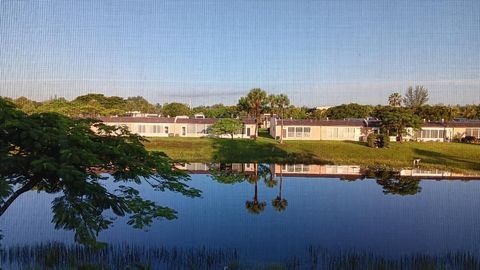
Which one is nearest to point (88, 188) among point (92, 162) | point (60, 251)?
point (92, 162)

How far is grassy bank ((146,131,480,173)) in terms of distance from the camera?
26628 millimetres

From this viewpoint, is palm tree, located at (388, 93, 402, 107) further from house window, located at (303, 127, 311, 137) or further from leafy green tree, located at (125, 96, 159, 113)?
leafy green tree, located at (125, 96, 159, 113)

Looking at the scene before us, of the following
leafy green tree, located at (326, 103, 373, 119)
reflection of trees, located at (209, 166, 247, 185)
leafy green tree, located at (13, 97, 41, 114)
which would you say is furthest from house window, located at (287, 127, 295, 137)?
leafy green tree, located at (13, 97, 41, 114)

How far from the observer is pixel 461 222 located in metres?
13.1

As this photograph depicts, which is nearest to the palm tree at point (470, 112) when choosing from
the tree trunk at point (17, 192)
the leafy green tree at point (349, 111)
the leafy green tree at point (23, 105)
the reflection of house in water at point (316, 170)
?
the leafy green tree at point (349, 111)

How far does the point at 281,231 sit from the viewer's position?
1157 centimetres

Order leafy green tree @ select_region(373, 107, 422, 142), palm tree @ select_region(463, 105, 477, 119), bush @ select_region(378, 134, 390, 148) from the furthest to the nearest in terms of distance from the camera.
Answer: palm tree @ select_region(463, 105, 477, 119) → leafy green tree @ select_region(373, 107, 422, 142) → bush @ select_region(378, 134, 390, 148)

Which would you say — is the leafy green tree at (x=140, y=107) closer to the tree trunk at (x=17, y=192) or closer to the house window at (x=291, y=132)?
the house window at (x=291, y=132)

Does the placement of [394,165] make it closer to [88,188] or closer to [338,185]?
[338,185]

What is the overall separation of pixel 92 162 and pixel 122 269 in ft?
12.7

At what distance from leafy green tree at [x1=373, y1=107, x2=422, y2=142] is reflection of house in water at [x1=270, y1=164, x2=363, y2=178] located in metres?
10.1

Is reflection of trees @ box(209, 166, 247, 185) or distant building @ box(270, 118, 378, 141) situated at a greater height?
distant building @ box(270, 118, 378, 141)

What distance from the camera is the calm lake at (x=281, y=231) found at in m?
8.87

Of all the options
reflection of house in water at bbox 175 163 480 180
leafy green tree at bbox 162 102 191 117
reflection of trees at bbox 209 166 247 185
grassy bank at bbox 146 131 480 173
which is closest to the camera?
reflection of trees at bbox 209 166 247 185
